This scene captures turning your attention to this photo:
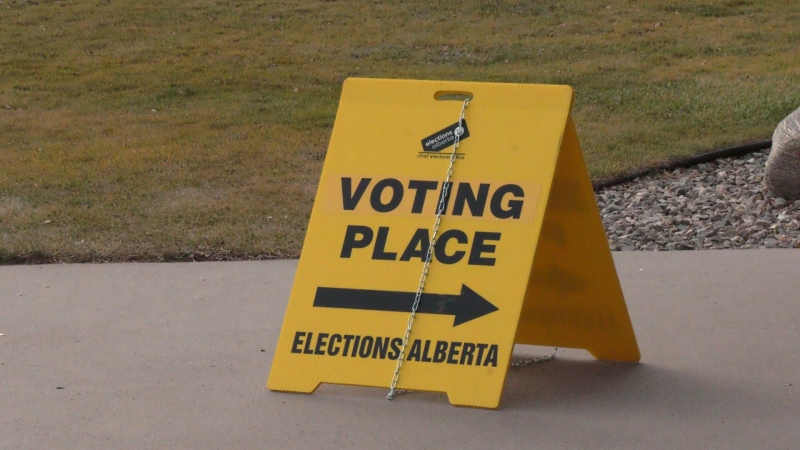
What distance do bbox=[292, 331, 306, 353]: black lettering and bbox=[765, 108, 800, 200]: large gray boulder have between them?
4.02m

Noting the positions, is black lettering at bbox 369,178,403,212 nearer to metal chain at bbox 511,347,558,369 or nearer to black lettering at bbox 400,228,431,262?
black lettering at bbox 400,228,431,262

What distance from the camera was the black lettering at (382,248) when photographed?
161 inches

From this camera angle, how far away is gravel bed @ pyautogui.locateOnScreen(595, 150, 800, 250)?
21.0 ft

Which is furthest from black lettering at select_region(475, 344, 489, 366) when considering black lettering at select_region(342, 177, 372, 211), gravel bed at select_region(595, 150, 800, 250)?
gravel bed at select_region(595, 150, 800, 250)

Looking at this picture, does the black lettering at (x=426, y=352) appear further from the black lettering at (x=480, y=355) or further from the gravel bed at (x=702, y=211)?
the gravel bed at (x=702, y=211)

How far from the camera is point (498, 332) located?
12.8 feet

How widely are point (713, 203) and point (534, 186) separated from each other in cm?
353

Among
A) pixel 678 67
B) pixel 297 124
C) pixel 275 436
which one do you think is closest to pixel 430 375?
pixel 275 436

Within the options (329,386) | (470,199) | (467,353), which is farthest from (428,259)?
(329,386)

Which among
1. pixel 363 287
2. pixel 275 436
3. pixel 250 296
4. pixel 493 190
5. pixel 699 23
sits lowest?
pixel 699 23

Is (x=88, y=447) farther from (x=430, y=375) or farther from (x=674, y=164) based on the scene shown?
(x=674, y=164)

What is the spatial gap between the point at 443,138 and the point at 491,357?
2.91 ft

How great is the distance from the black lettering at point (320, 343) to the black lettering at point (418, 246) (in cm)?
42

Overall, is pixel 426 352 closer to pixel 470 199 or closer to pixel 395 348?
pixel 395 348
